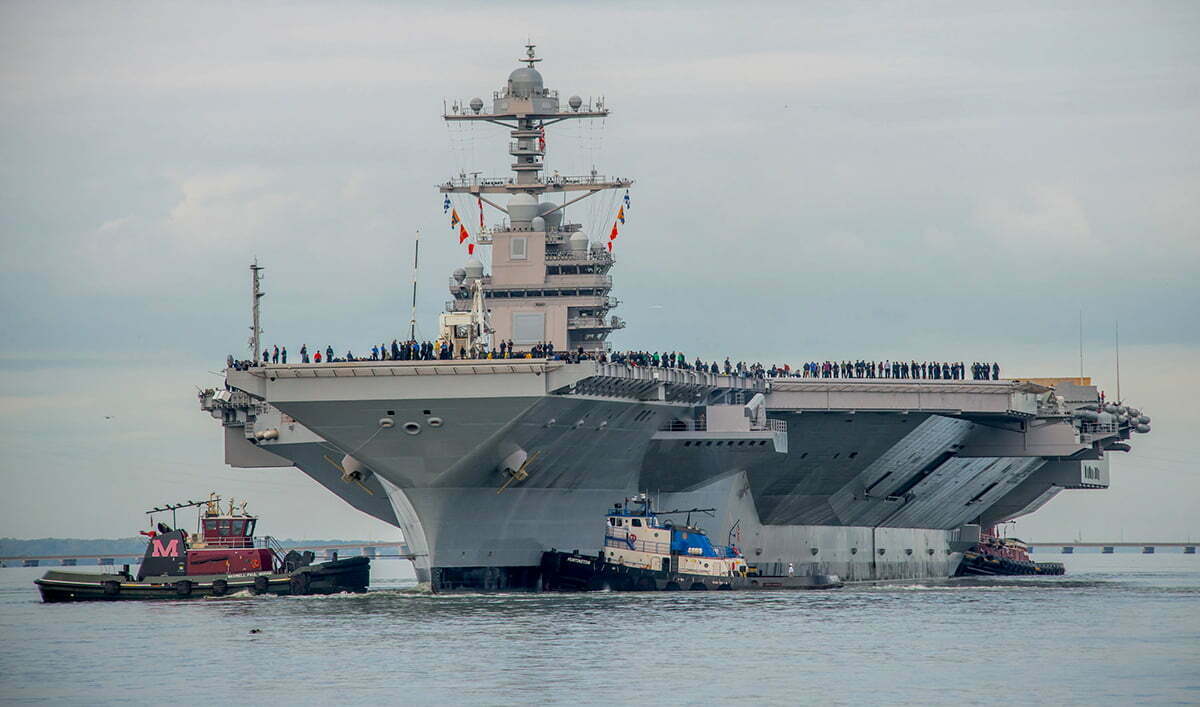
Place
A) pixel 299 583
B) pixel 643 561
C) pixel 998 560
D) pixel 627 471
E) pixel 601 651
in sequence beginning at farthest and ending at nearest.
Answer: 1. pixel 998 560
2. pixel 627 471
3. pixel 299 583
4. pixel 643 561
5. pixel 601 651

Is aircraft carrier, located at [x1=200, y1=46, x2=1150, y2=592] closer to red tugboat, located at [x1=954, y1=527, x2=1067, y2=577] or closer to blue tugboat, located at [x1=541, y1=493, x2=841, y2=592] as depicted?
blue tugboat, located at [x1=541, y1=493, x2=841, y2=592]

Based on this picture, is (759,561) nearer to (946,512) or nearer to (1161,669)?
(946,512)

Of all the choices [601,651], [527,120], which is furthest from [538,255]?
[601,651]

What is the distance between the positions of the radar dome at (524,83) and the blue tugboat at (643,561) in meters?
12.8

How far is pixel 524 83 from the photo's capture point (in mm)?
55469

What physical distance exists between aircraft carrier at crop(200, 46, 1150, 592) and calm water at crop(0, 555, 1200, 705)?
7.85 feet

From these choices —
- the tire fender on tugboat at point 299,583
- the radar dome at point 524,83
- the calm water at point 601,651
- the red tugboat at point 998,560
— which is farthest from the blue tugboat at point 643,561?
the red tugboat at point 998,560

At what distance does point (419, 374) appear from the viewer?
40.5 meters

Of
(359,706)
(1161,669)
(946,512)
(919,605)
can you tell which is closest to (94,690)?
(359,706)

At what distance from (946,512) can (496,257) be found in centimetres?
2075

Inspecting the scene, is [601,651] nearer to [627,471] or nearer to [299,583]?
[627,471]

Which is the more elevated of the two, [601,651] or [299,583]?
[299,583]

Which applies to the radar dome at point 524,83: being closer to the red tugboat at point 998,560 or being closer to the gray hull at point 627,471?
the gray hull at point 627,471

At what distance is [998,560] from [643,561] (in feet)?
116
